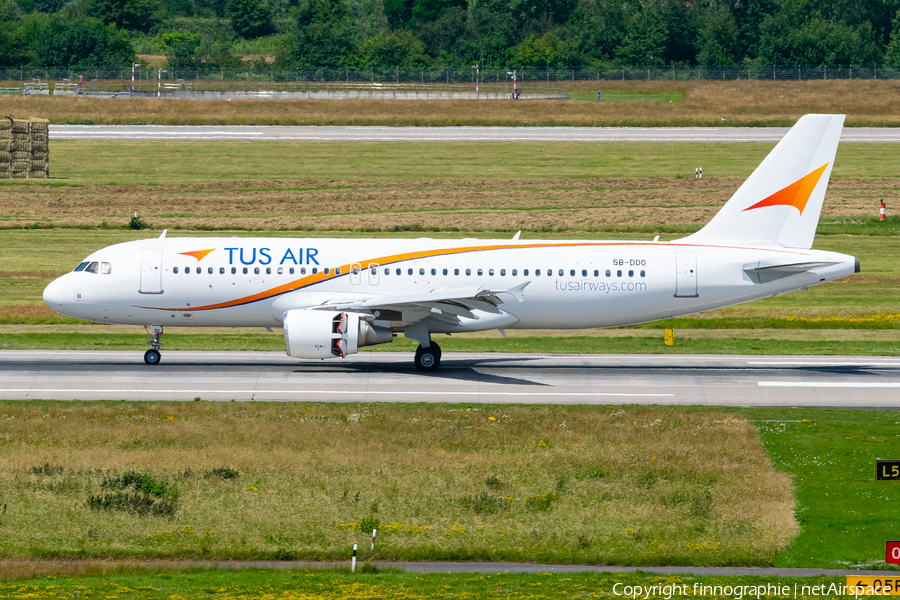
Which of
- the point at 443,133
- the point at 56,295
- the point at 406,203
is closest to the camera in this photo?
the point at 56,295

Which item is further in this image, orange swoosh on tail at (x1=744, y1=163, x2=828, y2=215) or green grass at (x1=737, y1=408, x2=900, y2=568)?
orange swoosh on tail at (x1=744, y1=163, x2=828, y2=215)

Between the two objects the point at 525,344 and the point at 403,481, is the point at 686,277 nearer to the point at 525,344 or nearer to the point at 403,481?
the point at 525,344

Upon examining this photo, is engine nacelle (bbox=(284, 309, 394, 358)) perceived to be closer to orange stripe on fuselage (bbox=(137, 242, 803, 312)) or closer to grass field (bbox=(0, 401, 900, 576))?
orange stripe on fuselage (bbox=(137, 242, 803, 312))

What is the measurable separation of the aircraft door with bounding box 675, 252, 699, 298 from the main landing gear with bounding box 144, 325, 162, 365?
18.8 metres

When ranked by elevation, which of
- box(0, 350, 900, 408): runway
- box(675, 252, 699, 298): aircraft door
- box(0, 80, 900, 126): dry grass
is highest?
box(0, 80, 900, 126): dry grass

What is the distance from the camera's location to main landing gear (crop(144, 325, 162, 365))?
39719 mm

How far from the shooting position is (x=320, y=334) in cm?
3666

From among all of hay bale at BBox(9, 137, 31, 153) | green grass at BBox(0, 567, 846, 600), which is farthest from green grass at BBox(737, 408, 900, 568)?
hay bale at BBox(9, 137, 31, 153)

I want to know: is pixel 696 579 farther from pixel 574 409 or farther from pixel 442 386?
pixel 442 386

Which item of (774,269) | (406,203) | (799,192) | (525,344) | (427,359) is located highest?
(799,192)

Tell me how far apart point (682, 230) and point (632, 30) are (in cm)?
8446

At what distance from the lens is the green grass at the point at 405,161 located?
3511 inches

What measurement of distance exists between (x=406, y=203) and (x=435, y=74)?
224 feet

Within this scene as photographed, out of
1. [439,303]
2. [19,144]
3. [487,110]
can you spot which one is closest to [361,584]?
[439,303]
